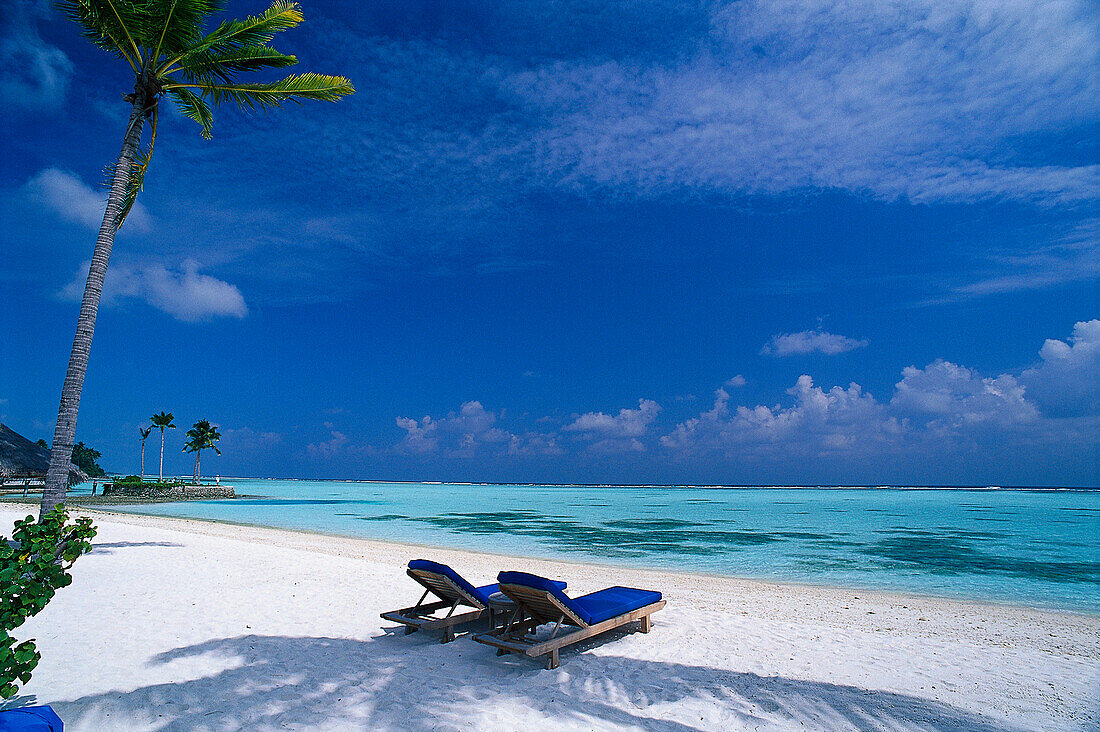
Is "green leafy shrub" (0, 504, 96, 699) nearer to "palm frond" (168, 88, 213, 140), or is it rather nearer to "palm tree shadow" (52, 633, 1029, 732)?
"palm tree shadow" (52, 633, 1029, 732)

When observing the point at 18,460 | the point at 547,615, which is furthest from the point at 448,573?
the point at 18,460

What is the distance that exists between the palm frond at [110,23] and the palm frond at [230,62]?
689mm

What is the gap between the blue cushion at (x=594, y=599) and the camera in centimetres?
589

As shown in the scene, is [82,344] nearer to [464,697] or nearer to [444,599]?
[444,599]

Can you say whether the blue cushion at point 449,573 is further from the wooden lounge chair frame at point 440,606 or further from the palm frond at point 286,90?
the palm frond at point 286,90

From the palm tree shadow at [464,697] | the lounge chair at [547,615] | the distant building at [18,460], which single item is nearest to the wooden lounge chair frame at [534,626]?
the lounge chair at [547,615]

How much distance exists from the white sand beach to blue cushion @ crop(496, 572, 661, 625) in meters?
0.41

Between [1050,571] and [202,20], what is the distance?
951 inches

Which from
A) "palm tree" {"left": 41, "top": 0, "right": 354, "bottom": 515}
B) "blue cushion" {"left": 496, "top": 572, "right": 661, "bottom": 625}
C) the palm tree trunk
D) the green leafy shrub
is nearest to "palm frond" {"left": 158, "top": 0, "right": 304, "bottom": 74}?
"palm tree" {"left": 41, "top": 0, "right": 354, "bottom": 515}

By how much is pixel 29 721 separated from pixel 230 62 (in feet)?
32.4

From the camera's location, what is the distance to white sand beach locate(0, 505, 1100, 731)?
4.80 metres

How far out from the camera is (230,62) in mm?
9656

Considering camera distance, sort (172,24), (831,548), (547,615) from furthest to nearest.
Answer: (831,548), (172,24), (547,615)

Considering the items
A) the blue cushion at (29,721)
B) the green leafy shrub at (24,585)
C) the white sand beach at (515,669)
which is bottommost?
the white sand beach at (515,669)
